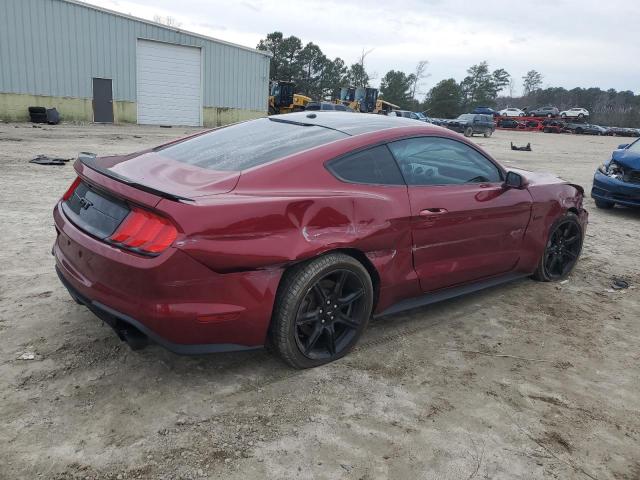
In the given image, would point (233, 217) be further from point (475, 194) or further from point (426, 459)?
point (475, 194)

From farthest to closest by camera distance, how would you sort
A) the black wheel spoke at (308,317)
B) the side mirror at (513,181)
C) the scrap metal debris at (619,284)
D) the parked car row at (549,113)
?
the parked car row at (549,113) → the scrap metal debris at (619,284) → the side mirror at (513,181) → the black wheel spoke at (308,317)

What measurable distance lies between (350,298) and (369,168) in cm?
84

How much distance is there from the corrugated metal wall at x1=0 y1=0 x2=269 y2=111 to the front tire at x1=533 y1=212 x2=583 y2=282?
23485 mm

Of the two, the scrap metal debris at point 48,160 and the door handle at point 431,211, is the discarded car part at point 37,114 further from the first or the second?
the door handle at point 431,211

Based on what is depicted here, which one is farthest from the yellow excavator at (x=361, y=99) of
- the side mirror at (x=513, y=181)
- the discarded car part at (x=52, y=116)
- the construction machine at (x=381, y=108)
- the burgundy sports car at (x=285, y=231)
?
the burgundy sports car at (x=285, y=231)

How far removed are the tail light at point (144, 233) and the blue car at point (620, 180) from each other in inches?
319

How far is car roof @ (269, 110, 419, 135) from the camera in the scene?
3436 millimetres

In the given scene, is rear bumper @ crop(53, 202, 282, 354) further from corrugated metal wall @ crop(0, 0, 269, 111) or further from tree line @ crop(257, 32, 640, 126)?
tree line @ crop(257, 32, 640, 126)

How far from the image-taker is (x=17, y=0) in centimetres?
2077

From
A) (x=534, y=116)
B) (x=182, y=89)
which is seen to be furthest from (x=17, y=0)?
(x=534, y=116)

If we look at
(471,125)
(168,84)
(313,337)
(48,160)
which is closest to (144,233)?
(313,337)

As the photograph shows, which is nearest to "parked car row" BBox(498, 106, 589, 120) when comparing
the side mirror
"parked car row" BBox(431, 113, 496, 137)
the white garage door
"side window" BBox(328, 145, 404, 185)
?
"parked car row" BBox(431, 113, 496, 137)

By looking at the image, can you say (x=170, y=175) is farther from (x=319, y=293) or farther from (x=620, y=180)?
(x=620, y=180)

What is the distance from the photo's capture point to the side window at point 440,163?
3451mm
